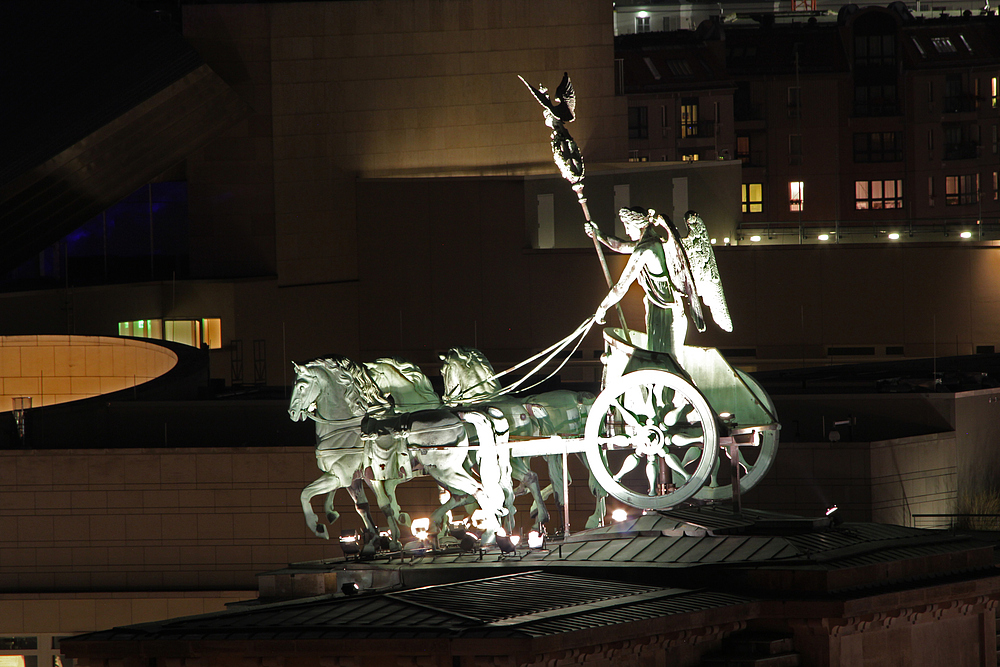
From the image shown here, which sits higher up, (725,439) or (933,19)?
(933,19)

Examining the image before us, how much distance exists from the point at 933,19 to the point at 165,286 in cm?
3204

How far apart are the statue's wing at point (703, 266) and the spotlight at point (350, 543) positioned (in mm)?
4235

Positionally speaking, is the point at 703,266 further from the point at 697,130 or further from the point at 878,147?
the point at 878,147

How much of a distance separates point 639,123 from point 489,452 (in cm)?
3959

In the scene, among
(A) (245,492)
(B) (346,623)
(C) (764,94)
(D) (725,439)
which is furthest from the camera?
(C) (764,94)

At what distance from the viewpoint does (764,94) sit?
56500 mm

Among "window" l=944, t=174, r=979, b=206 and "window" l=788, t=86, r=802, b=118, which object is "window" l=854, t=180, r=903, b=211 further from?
"window" l=788, t=86, r=802, b=118

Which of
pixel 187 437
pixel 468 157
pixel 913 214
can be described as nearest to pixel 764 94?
pixel 913 214

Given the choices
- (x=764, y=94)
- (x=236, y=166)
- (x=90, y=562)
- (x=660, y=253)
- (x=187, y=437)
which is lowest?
(x=90, y=562)

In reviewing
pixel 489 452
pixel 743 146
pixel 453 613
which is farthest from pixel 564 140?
pixel 743 146

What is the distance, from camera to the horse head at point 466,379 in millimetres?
18031

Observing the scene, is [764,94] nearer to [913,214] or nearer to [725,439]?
[913,214]

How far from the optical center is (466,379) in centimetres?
1811

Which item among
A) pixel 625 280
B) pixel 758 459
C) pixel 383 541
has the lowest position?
pixel 383 541
